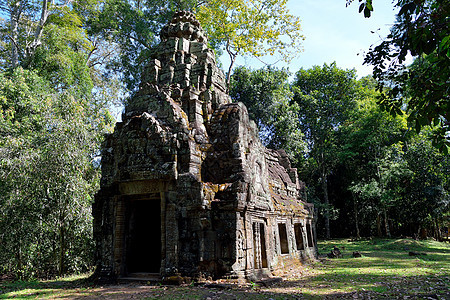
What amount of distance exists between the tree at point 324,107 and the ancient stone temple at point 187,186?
1805cm

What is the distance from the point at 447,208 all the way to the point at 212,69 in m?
23.0

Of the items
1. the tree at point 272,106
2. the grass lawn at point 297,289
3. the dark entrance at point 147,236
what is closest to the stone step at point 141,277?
the grass lawn at point 297,289

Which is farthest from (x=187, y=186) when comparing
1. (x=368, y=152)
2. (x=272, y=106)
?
(x=368, y=152)

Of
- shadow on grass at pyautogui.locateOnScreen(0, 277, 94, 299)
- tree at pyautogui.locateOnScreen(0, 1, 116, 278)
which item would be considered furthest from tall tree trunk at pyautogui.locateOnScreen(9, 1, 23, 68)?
shadow on grass at pyautogui.locateOnScreen(0, 277, 94, 299)

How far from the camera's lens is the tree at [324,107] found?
29078 millimetres

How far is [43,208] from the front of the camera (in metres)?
12.9

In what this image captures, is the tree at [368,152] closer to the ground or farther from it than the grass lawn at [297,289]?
farther from it

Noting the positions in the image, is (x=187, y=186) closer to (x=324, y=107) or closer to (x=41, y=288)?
(x=41, y=288)

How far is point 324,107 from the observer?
29.3 meters

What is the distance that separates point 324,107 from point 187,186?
908 inches

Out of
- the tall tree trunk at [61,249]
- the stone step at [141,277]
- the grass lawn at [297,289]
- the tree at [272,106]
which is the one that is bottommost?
the grass lawn at [297,289]

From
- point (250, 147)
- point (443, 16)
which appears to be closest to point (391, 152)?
point (250, 147)

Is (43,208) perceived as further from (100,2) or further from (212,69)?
(100,2)

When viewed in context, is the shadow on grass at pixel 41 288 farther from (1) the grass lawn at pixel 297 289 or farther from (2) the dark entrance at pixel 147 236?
(2) the dark entrance at pixel 147 236
